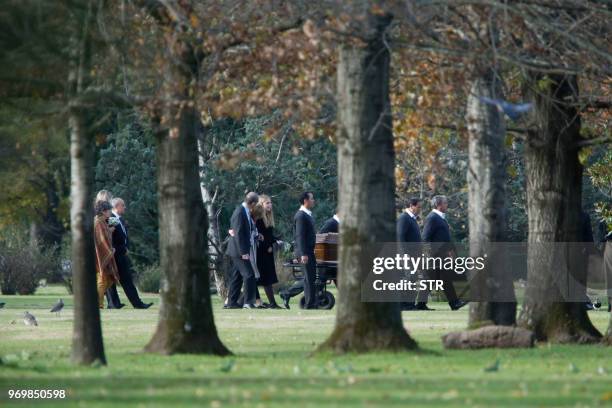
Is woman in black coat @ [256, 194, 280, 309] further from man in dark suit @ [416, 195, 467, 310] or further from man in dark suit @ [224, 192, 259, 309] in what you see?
man in dark suit @ [416, 195, 467, 310]

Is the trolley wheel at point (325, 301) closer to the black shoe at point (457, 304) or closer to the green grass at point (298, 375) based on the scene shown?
the black shoe at point (457, 304)

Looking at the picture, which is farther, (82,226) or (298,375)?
(82,226)

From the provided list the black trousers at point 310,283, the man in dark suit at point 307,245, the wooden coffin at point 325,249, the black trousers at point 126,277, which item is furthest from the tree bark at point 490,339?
the wooden coffin at point 325,249

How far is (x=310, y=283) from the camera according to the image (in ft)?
103

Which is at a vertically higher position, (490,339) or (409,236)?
(409,236)

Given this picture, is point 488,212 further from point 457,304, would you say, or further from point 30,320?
point 457,304

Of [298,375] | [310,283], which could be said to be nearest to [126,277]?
[310,283]

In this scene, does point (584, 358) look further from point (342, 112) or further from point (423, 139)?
point (423, 139)

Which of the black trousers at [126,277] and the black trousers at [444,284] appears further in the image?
the black trousers at [444,284]

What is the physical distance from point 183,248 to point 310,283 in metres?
13.8

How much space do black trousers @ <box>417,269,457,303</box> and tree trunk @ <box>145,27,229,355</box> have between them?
44.7 feet

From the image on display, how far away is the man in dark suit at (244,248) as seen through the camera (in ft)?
103

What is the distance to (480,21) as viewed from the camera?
18.5 meters

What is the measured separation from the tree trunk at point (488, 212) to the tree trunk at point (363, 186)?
2.94m
